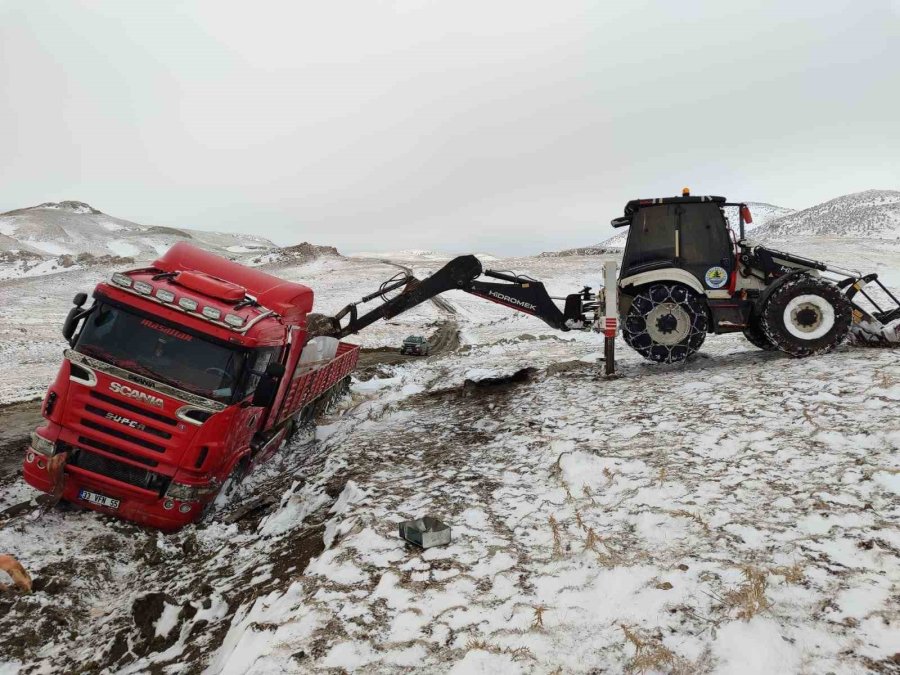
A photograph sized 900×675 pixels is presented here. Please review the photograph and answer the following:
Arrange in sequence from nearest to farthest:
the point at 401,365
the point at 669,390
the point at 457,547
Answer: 1. the point at 457,547
2. the point at 669,390
3. the point at 401,365

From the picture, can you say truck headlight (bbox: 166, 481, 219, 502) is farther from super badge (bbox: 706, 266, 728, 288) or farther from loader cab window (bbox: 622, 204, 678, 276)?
super badge (bbox: 706, 266, 728, 288)

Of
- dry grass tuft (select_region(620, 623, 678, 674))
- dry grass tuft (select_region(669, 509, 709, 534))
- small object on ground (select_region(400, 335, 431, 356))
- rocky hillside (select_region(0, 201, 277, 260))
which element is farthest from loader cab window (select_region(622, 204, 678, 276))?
rocky hillside (select_region(0, 201, 277, 260))

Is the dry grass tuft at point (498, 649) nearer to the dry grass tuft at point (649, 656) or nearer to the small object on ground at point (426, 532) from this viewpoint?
the dry grass tuft at point (649, 656)

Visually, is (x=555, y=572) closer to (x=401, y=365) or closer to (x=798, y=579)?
(x=798, y=579)

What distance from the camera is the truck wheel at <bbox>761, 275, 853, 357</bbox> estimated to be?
860 centimetres

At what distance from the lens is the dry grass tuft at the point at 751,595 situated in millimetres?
3402

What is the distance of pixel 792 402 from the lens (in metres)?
6.69

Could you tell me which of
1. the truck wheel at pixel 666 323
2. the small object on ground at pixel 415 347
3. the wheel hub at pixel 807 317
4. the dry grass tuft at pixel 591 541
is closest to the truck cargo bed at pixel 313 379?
the dry grass tuft at pixel 591 541

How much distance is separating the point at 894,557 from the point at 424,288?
7743 mm

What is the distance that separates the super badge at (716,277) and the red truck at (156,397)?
24.7ft

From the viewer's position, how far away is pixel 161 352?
21.3ft

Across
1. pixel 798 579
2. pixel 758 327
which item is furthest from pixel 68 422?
pixel 758 327

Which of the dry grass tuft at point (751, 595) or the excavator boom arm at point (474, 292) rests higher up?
the excavator boom arm at point (474, 292)

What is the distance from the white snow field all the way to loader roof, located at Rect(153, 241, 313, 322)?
2.56 meters
